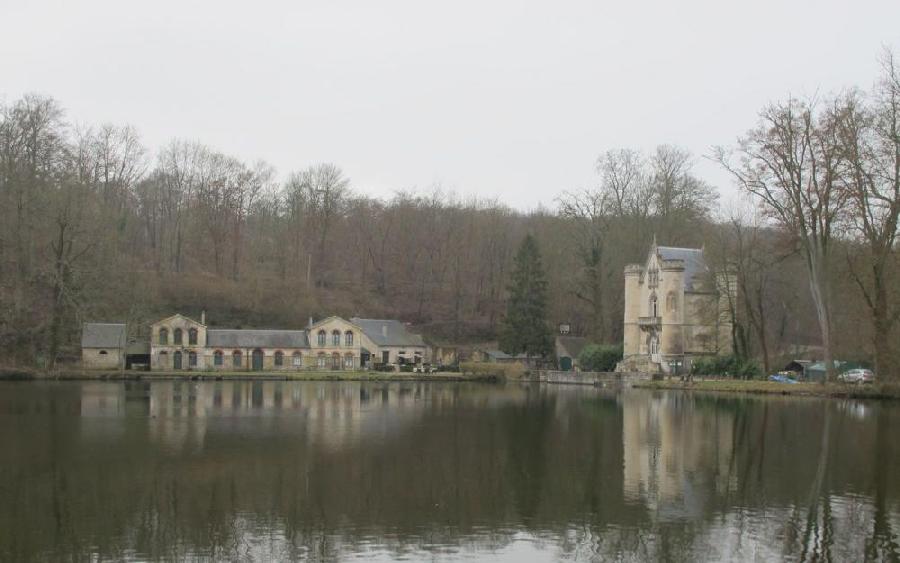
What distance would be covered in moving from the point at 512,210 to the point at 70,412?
74.2 m

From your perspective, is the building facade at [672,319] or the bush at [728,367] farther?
the building facade at [672,319]

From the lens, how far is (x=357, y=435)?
25797 mm

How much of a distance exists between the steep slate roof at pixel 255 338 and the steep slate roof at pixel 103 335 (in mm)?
6469

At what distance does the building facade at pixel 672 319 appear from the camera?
192ft

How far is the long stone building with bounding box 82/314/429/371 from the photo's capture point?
2522 inches

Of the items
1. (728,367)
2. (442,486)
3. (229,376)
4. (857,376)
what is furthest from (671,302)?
(442,486)

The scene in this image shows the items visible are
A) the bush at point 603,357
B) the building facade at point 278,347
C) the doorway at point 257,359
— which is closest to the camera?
the bush at point 603,357

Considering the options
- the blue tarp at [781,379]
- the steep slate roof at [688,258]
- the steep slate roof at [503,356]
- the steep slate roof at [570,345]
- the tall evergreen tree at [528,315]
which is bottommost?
the blue tarp at [781,379]

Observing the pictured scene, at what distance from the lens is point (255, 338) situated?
218 ft

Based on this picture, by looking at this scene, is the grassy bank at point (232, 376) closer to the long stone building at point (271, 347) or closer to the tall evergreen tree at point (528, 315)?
the long stone building at point (271, 347)

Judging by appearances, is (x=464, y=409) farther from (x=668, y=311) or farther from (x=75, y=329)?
(x=75, y=329)

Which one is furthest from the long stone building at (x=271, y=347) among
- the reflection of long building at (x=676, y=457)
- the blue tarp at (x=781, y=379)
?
the reflection of long building at (x=676, y=457)

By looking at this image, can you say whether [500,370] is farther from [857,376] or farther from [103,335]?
[103,335]

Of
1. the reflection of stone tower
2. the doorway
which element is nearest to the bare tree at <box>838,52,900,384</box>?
the reflection of stone tower
